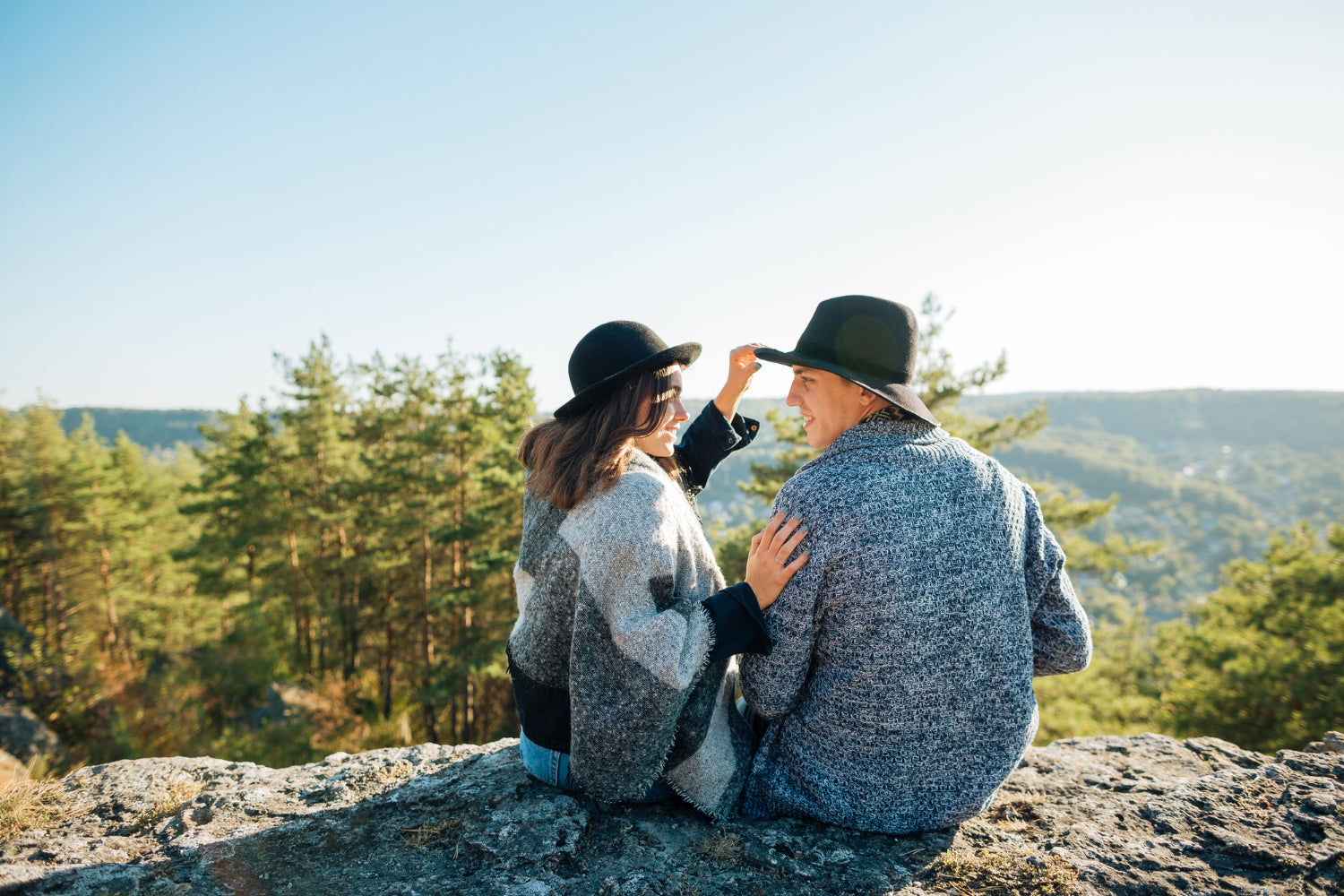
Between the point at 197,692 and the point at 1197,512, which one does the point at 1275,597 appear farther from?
the point at 1197,512

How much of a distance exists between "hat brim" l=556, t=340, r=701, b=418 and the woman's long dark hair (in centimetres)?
3

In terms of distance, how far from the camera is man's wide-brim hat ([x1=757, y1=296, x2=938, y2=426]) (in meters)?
1.98

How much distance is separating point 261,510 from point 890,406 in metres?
20.3

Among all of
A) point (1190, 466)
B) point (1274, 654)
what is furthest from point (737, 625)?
point (1190, 466)

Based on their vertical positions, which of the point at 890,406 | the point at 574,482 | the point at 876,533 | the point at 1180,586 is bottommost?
the point at 1180,586

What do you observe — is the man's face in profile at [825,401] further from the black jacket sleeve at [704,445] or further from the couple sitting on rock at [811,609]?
the black jacket sleeve at [704,445]

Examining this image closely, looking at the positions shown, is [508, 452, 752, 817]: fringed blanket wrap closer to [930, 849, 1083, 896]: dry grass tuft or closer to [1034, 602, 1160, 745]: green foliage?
[930, 849, 1083, 896]: dry grass tuft

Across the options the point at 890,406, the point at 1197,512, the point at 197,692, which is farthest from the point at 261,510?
the point at 1197,512

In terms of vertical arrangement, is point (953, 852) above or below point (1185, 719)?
above

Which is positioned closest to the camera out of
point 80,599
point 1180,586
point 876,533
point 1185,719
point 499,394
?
point 876,533

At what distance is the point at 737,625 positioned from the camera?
75.1 inches

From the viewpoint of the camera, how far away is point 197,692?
54.1 ft

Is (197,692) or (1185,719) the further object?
(197,692)

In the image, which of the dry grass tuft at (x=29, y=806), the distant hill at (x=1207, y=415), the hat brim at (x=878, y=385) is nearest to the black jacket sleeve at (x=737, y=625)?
the hat brim at (x=878, y=385)
